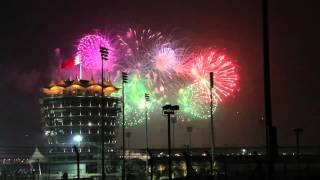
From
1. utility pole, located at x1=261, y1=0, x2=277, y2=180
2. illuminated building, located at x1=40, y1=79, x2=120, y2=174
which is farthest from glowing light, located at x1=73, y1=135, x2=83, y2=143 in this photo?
utility pole, located at x1=261, y1=0, x2=277, y2=180

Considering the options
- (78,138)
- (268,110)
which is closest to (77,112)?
(78,138)

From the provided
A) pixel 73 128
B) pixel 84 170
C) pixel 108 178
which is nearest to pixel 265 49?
pixel 108 178

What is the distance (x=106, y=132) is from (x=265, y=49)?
136161 mm

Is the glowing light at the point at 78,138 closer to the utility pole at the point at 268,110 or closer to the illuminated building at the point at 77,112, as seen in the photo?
the illuminated building at the point at 77,112

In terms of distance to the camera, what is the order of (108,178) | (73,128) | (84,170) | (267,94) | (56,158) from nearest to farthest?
1. (267,94)
2. (108,178)
3. (84,170)
4. (56,158)
5. (73,128)

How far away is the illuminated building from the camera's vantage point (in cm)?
14888

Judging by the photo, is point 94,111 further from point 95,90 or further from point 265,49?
point 265,49

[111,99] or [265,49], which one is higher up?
[111,99]

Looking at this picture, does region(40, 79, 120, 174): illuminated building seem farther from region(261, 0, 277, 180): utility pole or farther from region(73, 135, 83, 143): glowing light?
region(261, 0, 277, 180): utility pole

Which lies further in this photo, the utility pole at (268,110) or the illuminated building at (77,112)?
the illuminated building at (77,112)

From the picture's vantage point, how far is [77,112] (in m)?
148

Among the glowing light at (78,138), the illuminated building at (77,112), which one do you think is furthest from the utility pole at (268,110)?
the illuminated building at (77,112)

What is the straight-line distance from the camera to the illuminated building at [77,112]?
5861 inches

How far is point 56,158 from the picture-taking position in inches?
4774
